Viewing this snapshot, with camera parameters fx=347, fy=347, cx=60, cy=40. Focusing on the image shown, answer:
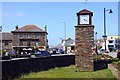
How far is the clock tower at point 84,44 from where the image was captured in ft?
73.8

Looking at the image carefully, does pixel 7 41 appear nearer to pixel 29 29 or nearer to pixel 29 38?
pixel 29 38

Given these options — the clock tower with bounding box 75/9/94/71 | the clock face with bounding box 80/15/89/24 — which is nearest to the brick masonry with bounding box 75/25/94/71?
the clock tower with bounding box 75/9/94/71

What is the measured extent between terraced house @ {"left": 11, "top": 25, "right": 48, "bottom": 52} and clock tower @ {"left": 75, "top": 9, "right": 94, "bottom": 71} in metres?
81.5

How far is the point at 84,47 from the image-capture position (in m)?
22.6

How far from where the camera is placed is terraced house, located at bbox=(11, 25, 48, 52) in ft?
345

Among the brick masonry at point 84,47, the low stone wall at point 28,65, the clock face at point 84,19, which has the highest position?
the clock face at point 84,19

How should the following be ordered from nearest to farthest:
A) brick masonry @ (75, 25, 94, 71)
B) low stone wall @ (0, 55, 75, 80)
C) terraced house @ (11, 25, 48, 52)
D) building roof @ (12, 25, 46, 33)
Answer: low stone wall @ (0, 55, 75, 80) < brick masonry @ (75, 25, 94, 71) < terraced house @ (11, 25, 48, 52) < building roof @ (12, 25, 46, 33)

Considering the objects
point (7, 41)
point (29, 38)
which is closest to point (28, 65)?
point (29, 38)

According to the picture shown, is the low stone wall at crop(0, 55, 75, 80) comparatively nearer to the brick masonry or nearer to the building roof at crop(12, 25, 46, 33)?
the brick masonry

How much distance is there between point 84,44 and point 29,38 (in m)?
84.4

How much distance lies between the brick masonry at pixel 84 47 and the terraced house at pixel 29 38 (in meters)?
81.5

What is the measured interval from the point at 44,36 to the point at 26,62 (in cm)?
8136

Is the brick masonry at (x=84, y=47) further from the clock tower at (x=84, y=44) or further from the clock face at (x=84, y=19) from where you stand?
the clock face at (x=84, y=19)

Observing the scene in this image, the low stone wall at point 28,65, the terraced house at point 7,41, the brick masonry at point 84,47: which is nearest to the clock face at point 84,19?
the brick masonry at point 84,47
